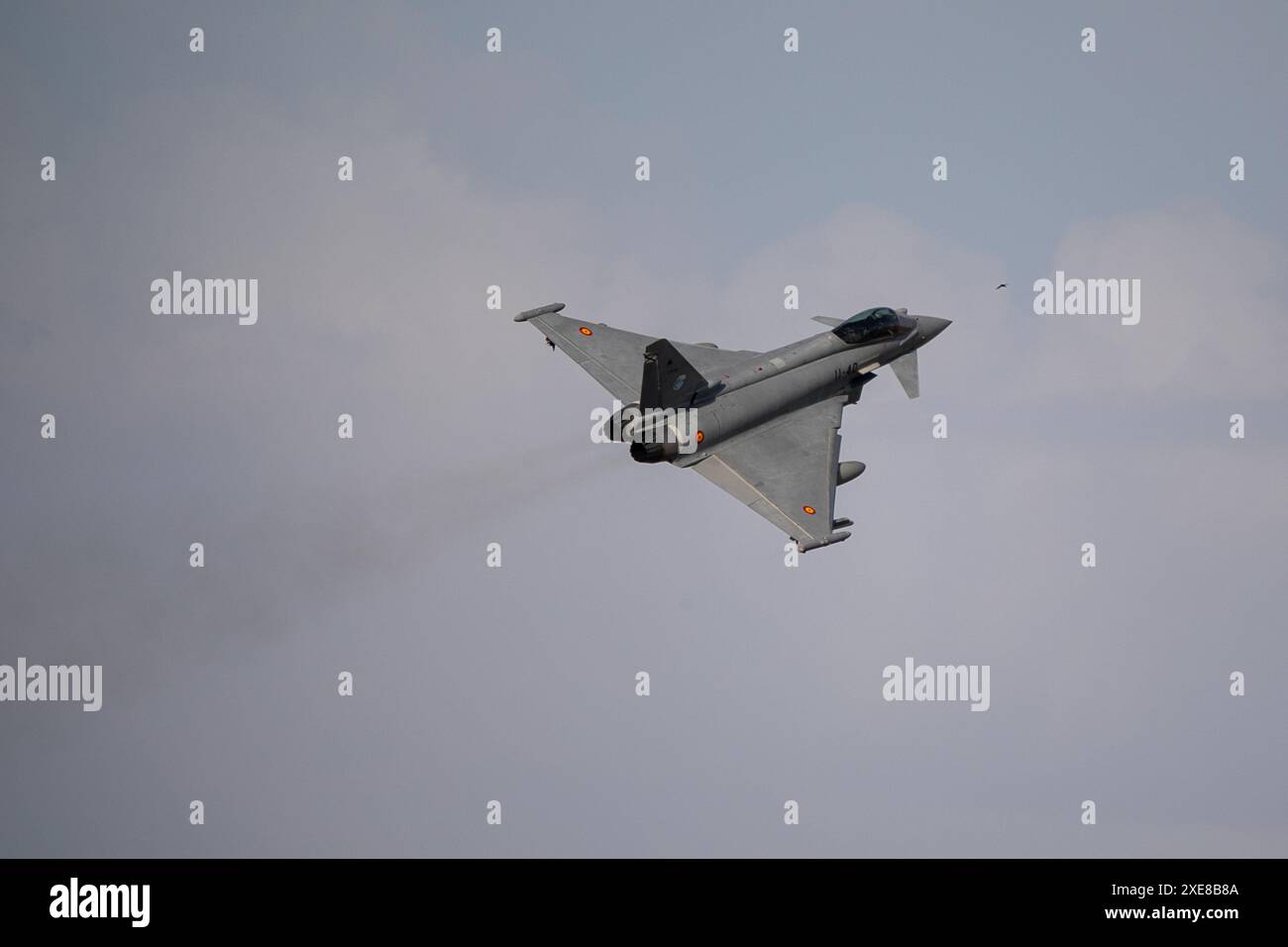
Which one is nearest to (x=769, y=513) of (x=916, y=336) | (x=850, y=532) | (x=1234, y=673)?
(x=850, y=532)

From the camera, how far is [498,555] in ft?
230

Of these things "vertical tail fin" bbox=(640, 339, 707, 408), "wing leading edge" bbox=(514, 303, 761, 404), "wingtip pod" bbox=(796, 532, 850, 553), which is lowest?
"wingtip pod" bbox=(796, 532, 850, 553)

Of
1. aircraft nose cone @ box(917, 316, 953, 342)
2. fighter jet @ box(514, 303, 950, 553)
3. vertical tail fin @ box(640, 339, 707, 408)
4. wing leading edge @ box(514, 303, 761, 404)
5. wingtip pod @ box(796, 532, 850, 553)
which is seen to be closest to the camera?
wingtip pod @ box(796, 532, 850, 553)

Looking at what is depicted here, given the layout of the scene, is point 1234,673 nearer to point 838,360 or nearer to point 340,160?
point 838,360

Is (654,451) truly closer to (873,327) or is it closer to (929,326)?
(873,327)

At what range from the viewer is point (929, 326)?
2913 inches

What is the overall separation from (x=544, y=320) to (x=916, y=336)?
46.2 feet

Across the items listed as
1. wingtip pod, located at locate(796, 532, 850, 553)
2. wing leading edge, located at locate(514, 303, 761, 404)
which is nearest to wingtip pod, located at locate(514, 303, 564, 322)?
A: wing leading edge, located at locate(514, 303, 761, 404)

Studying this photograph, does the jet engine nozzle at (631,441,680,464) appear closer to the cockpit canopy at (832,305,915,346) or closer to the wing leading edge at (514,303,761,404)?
the wing leading edge at (514,303,761,404)

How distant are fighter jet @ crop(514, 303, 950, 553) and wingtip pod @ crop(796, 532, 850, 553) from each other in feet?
0.10

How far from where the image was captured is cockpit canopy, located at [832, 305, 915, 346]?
234 feet

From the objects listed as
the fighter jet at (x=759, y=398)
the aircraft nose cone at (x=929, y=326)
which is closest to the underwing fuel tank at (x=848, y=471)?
the fighter jet at (x=759, y=398)

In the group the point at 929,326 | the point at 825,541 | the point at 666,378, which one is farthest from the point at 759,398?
the point at 929,326

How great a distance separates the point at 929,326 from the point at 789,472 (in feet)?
39.0
